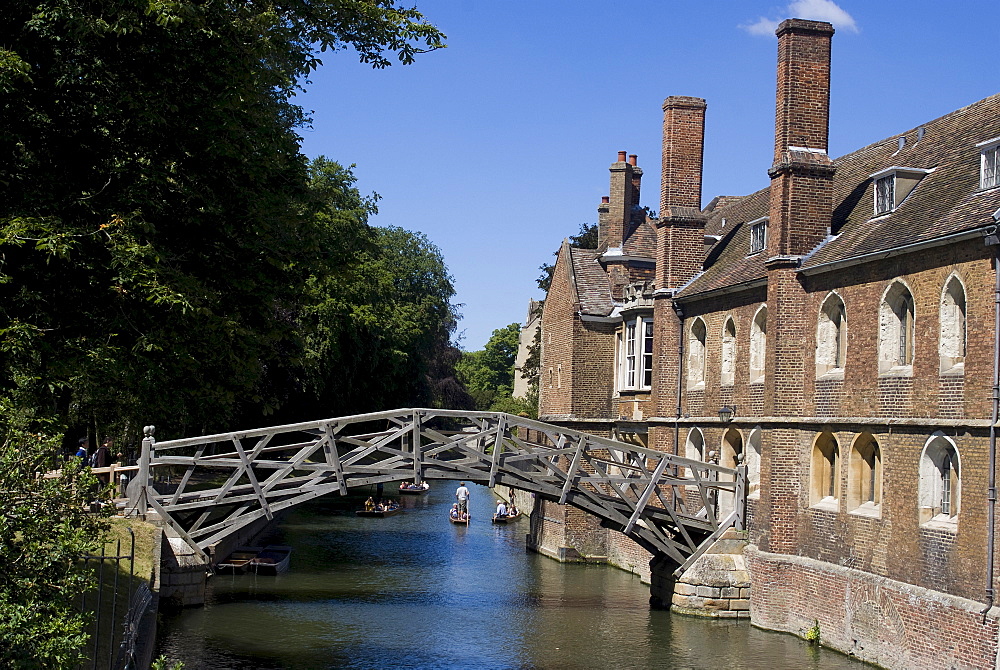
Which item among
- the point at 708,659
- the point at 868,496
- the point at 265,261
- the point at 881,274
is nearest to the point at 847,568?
the point at 868,496

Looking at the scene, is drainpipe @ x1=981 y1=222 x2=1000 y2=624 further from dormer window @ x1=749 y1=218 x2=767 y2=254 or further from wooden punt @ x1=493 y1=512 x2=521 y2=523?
wooden punt @ x1=493 y1=512 x2=521 y2=523

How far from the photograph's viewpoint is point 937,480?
63.2 ft

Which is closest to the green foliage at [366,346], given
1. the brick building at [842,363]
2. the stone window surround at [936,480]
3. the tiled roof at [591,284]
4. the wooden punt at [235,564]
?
the tiled roof at [591,284]

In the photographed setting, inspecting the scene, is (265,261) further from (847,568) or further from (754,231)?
(754,231)

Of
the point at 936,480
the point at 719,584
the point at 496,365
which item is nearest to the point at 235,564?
the point at 719,584

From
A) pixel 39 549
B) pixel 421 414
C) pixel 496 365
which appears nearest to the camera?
pixel 39 549

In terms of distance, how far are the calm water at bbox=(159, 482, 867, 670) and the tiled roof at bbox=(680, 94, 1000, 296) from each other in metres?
7.72

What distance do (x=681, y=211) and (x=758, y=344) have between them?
18.8ft

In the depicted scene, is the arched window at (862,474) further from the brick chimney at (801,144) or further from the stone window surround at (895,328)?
the brick chimney at (801,144)

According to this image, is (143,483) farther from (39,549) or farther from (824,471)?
(39,549)

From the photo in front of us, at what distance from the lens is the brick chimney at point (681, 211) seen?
30.7 metres

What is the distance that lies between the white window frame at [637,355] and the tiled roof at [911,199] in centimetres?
327

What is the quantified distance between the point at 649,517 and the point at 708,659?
204 inches

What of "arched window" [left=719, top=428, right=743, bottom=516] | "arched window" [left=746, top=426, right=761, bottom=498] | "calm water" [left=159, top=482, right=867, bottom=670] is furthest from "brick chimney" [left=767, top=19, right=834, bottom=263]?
"calm water" [left=159, top=482, right=867, bottom=670]
